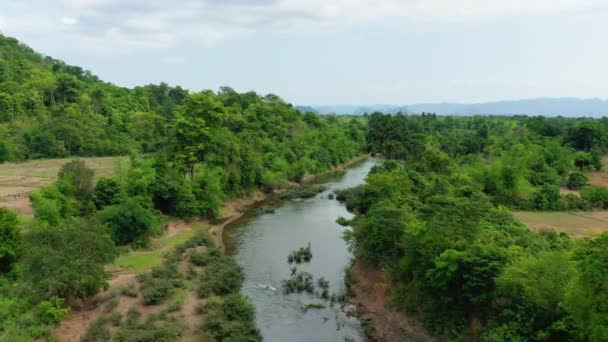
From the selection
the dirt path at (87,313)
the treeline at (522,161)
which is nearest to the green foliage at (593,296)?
the dirt path at (87,313)

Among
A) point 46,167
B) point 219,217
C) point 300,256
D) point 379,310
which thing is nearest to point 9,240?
point 300,256

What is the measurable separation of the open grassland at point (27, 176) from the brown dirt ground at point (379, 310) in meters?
26.1

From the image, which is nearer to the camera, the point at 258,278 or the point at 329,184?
the point at 258,278

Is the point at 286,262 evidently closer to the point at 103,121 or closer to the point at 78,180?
the point at 78,180

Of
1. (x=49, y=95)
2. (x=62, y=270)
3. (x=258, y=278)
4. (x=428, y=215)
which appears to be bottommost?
(x=258, y=278)

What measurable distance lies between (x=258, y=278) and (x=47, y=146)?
46582 millimetres

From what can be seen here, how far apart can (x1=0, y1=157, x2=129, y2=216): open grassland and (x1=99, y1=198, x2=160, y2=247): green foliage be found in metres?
7.24

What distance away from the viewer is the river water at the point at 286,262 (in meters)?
23.6

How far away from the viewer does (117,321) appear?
71.2 feet

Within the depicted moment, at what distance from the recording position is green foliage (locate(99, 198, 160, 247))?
104 ft

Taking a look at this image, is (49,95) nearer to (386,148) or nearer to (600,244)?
(386,148)

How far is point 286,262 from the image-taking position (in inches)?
1305

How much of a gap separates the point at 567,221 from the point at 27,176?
5637cm

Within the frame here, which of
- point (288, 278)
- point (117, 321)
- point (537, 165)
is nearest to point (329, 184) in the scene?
point (537, 165)
